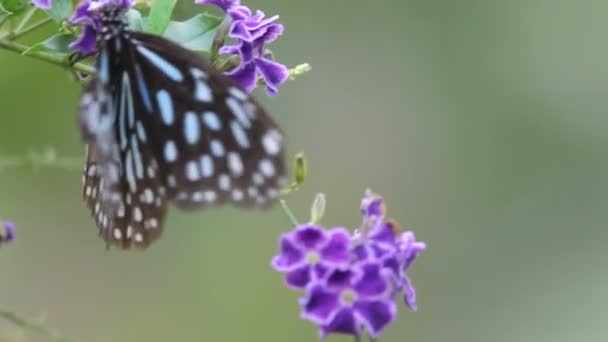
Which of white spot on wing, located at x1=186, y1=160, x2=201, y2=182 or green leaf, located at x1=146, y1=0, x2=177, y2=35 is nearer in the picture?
white spot on wing, located at x1=186, y1=160, x2=201, y2=182

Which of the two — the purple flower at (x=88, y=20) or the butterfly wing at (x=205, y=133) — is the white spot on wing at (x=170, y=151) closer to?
the butterfly wing at (x=205, y=133)

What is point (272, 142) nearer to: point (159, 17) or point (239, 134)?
point (239, 134)

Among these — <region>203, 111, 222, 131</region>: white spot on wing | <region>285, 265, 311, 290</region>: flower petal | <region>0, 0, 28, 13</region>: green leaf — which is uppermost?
<region>0, 0, 28, 13</region>: green leaf

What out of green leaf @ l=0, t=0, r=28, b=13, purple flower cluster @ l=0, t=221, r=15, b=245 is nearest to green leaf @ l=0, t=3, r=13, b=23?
green leaf @ l=0, t=0, r=28, b=13

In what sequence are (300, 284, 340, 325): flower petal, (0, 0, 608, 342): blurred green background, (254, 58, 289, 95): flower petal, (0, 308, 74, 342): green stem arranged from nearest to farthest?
(300, 284, 340, 325): flower petal
(254, 58, 289, 95): flower petal
(0, 308, 74, 342): green stem
(0, 0, 608, 342): blurred green background

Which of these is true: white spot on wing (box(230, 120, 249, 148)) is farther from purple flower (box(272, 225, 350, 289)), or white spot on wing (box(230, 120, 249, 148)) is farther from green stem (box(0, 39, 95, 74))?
green stem (box(0, 39, 95, 74))

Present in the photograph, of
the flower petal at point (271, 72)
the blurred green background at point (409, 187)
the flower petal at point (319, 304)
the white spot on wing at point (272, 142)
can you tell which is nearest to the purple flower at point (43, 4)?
the flower petal at point (271, 72)

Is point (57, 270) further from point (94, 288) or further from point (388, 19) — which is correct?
point (388, 19)

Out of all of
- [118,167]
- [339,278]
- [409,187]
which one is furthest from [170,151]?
[409,187]
